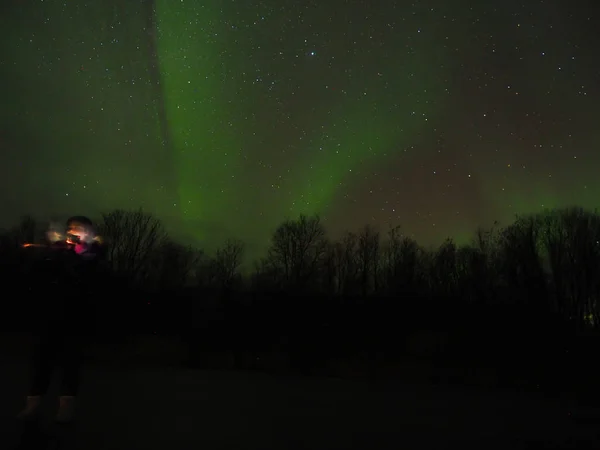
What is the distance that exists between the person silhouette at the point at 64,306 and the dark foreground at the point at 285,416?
0.34m

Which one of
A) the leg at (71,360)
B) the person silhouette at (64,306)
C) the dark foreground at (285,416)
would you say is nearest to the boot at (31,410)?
the person silhouette at (64,306)

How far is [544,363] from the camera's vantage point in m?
17.4

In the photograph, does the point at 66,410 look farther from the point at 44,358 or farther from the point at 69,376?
the point at 44,358

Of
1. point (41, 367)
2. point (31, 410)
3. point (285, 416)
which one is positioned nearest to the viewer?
point (31, 410)

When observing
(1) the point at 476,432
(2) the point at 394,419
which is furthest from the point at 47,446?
(1) the point at 476,432

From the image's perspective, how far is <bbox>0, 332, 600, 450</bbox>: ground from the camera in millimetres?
4039

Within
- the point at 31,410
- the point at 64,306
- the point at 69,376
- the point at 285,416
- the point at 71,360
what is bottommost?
the point at 285,416

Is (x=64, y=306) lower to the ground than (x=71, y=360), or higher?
higher

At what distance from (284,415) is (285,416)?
5cm

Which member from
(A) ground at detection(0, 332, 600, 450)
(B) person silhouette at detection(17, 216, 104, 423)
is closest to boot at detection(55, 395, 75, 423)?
(B) person silhouette at detection(17, 216, 104, 423)

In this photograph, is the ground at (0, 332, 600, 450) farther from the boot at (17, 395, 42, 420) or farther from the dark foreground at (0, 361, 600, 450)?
the boot at (17, 395, 42, 420)

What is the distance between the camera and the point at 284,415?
5.18 m

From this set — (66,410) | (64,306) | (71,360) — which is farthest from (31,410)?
(64,306)

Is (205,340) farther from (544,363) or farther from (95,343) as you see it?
(544,363)
